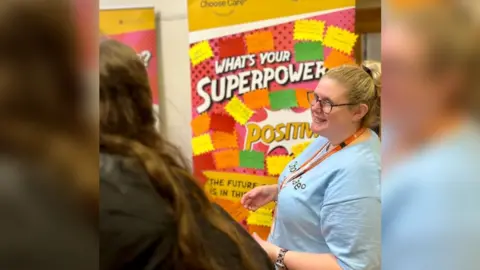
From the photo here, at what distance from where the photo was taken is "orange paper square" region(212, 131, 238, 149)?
0.84m

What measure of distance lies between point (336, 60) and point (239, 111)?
6.8 inches

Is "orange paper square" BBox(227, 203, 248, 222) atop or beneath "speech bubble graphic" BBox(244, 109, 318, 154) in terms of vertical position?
beneath

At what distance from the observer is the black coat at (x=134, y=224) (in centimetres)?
69

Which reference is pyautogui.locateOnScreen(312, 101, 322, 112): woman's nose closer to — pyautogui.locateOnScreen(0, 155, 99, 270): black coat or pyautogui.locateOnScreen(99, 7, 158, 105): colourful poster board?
pyautogui.locateOnScreen(99, 7, 158, 105): colourful poster board

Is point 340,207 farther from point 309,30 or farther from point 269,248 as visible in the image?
point 309,30

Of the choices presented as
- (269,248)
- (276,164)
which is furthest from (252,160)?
(269,248)

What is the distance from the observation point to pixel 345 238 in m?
0.76

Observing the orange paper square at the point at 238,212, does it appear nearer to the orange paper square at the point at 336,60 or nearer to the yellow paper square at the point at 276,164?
the yellow paper square at the point at 276,164

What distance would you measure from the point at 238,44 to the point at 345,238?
34 centimetres

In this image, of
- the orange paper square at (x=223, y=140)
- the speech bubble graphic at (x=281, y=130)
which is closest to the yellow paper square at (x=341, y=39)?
the speech bubble graphic at (x=281, y=130)

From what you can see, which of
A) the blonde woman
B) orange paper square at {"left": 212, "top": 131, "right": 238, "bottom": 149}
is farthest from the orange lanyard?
orange paper square at {"left": 212, "top": 131, "right": 238, "bottom": 149}

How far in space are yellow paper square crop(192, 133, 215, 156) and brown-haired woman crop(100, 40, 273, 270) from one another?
0.19ft

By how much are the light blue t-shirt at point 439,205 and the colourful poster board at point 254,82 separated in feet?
0.55

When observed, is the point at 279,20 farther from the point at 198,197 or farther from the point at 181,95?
the point at 198,197
